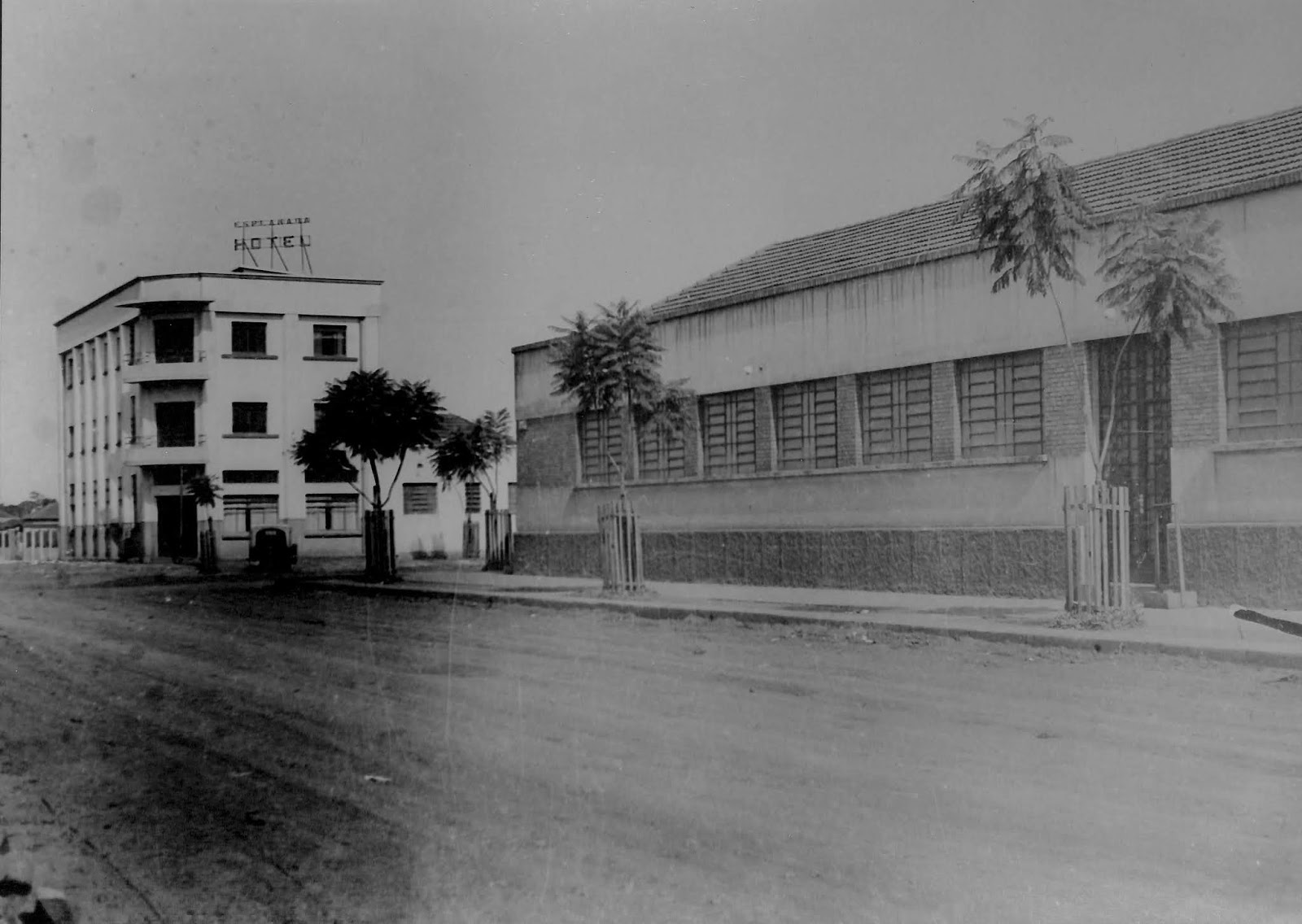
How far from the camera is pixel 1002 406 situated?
1609cm

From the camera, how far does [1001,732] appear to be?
669cm

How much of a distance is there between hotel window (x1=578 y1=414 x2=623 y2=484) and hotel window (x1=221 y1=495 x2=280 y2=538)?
6275 millimetres

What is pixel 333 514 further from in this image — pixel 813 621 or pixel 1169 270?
pixel 1169 270

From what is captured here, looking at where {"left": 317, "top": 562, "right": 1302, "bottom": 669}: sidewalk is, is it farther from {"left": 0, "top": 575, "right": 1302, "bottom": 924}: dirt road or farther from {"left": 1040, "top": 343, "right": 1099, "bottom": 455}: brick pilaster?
{"left": 1040, "top": 343, "right": 1099, "bottom": 455}: brick pilaster

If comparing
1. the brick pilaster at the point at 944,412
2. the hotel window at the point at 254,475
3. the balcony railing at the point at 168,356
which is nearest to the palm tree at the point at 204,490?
the hotel window at the point at 254,475

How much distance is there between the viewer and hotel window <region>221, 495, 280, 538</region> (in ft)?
65.6

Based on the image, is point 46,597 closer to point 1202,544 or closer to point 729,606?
point 729,606

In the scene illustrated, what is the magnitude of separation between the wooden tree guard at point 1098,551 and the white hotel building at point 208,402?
7.47 meters

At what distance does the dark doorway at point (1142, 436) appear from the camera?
14.3 meters

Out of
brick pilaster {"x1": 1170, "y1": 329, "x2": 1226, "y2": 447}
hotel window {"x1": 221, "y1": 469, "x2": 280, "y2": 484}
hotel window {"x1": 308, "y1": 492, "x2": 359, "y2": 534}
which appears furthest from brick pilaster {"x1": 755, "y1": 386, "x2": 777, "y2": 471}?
hotel window {"x1": 221, "y1": 469, "x2": 280, "y2": 484}

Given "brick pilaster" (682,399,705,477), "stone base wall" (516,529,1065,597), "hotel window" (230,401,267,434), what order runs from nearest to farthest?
"stone base wall" (516,529,1065,597) → "hotel window" (230,401,267,434) → "brick pilaster" (682,399,705,477)

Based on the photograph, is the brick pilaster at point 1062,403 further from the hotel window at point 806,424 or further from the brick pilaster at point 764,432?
the brick pilaster at point 764,432

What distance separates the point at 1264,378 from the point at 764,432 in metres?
8.47

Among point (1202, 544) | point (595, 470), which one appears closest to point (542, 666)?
point (1202, 544)
